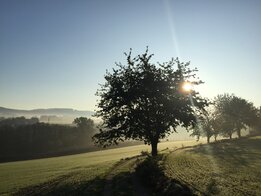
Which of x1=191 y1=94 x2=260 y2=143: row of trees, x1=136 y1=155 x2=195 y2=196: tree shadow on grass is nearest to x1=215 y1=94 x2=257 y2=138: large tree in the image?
x1=191 y1=94 x2=260 y2=143: row of trees

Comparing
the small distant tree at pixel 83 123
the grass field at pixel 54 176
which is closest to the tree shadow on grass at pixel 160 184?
the grass field at pixel 54 176

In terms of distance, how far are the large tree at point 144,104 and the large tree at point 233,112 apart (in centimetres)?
6625

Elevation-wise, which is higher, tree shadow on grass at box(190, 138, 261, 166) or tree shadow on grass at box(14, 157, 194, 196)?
tree shadow on grass at box(190, 138, 261, 166)

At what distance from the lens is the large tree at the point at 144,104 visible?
49.0 meters

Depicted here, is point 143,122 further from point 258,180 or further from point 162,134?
point 258,180

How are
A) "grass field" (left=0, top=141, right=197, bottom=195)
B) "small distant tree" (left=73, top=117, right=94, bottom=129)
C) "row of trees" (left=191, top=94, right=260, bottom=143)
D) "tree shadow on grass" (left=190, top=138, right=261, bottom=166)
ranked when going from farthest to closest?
"small distant tree" (left=73, top=117, right=94, bottom=129)
"row of trees" (left=191, top=94, right=260, bottom=143)
"tree shadow on grass" (left=190, top=138, right=261, bottom=166)
"grass field" (left=0, top=141, right=197, bottom=195)

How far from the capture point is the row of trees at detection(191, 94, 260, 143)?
11075cm

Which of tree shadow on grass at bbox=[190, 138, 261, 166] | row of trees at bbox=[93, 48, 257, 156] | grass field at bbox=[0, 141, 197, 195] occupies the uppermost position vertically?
row of trees at bbox=[93, 48, 257, 156]

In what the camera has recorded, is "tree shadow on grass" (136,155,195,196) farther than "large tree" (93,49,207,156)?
No

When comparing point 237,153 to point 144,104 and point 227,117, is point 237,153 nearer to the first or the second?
point 144,104

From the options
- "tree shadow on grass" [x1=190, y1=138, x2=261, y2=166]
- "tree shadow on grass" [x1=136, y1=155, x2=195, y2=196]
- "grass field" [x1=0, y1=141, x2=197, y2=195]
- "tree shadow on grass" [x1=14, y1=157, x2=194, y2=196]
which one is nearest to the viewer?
"tree shadow on grass" [x1=136, y1=155, x2=195, y2=196]

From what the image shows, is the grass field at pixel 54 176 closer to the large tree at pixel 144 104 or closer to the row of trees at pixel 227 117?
the large tree at pixel 144 104

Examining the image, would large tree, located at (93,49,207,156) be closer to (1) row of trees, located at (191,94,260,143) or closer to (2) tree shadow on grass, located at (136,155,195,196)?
(2) tree shadow on grass, located at (136,155,195,196)

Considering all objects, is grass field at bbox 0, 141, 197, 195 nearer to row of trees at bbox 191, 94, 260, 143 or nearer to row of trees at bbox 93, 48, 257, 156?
row of trees at bbox 93, 48, 257, 156
